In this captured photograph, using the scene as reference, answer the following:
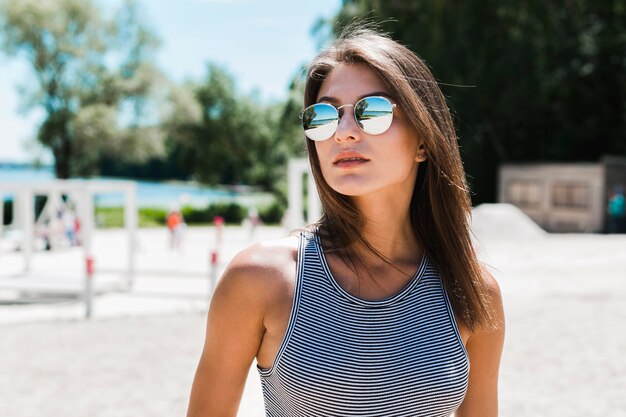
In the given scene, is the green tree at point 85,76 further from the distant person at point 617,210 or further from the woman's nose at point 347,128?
the woman's nose at point 347,128

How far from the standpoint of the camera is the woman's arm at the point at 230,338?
4.76ft

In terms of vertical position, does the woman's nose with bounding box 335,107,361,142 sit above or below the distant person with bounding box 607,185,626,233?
above

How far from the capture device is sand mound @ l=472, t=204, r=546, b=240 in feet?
69.8

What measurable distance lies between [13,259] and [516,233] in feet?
52.1

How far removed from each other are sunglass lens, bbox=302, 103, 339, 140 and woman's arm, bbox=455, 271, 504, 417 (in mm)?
653

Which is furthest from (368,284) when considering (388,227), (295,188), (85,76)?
(85,76)

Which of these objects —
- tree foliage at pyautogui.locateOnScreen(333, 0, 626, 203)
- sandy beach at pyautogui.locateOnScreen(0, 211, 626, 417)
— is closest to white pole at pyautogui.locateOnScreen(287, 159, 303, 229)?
sandy beach at pyautogui.locateOnScreen(0, 211, 626, 417)

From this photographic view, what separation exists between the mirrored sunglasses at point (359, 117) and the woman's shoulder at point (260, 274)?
12.6 inches

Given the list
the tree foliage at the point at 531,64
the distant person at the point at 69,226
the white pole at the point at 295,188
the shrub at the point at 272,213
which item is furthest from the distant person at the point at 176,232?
the shrub at the point at 272,213

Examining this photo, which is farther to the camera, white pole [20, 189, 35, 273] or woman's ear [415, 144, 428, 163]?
white pole [20, 189, 35, 273]

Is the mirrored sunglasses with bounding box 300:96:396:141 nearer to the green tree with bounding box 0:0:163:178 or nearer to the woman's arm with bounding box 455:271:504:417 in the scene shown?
the woman's arm with bounding box 455:271:504:417

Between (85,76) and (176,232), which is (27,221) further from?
(85,76)

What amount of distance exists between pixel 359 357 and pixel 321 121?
588mm

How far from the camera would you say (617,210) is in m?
24.0
